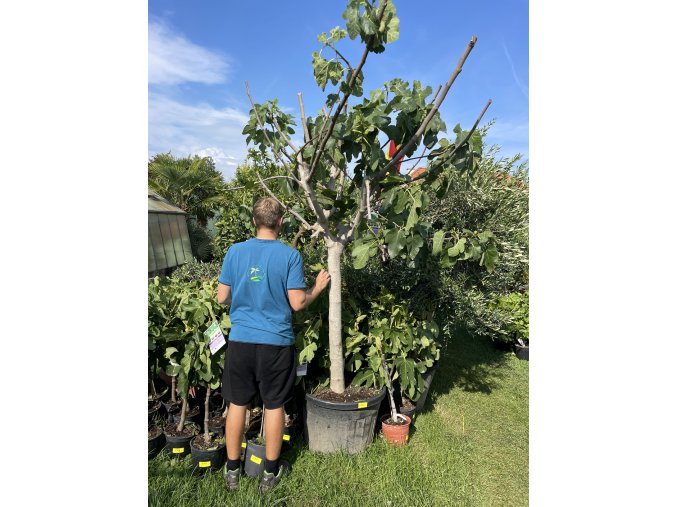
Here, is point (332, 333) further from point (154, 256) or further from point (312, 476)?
point (154, 256)

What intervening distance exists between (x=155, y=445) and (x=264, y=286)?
1.56m

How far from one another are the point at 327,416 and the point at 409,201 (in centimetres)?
169

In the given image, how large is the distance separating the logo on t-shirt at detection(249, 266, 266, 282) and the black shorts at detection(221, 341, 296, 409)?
0.42 meters

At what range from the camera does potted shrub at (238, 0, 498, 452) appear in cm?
233

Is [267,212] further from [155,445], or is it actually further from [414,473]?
[414,473]

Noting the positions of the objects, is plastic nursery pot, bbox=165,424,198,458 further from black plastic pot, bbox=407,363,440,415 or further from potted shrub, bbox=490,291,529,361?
potted shrub, bbox=490,291,529,361

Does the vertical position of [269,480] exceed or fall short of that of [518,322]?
it falls short

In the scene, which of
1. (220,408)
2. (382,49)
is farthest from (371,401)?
(382,49)

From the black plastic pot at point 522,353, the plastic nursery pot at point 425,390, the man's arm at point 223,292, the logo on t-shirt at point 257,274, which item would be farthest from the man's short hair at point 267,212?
the black plastic pot at point 522,353

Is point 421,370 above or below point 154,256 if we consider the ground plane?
below

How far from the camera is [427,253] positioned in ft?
11.8

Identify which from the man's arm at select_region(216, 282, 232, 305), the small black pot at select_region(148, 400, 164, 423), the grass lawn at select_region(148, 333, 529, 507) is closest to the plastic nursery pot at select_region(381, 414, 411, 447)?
the grass lawn at select_region(148, 333, 529, 507)

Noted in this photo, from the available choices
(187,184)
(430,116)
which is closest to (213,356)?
(430,116)

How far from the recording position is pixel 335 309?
2.96m
